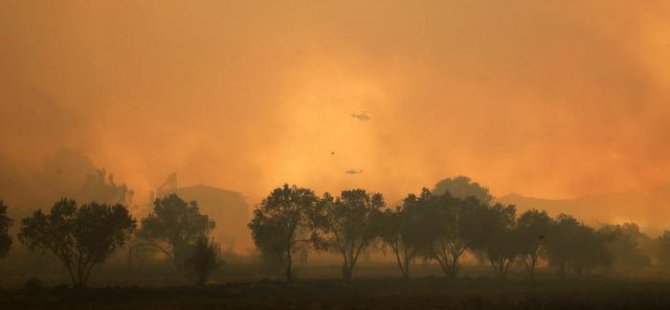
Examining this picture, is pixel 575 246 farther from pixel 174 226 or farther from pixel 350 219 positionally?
pixel 174 226

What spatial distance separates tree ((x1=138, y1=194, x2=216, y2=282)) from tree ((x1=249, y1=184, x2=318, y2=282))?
2199cm

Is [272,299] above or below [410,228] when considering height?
below

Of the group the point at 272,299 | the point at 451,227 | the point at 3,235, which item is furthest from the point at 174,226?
the point at 451,227

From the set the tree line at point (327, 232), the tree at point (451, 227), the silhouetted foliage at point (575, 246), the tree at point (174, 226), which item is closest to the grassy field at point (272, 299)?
the tree line at point (327, 232)

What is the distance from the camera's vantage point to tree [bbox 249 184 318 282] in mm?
97125

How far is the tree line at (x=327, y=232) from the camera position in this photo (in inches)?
3241

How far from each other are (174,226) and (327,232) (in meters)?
38.8

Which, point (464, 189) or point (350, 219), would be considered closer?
point (350, 219)

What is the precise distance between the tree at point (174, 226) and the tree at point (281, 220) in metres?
22.0

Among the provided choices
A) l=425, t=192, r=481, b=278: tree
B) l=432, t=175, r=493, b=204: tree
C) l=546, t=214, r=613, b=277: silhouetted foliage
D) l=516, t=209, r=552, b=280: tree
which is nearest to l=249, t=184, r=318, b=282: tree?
l=425, t=192, r=481, b=278: tree

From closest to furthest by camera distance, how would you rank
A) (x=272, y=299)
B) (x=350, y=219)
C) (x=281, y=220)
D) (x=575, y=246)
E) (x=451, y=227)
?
(x=272, y=299) < (x=281, y=220) < (x=350, y=219) < (x=451, y=227) < (x=575, y=246)

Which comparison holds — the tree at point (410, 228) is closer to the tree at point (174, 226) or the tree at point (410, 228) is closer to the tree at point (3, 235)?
the tree at point (174, 226)

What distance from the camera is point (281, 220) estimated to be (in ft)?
324

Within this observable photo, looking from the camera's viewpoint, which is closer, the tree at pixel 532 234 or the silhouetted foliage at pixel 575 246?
the tree at pixel 532 234
